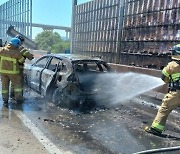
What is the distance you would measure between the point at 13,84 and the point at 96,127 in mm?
3008

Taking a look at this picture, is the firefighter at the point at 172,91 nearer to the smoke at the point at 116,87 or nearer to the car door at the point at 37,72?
the smoke at the point at 116,87

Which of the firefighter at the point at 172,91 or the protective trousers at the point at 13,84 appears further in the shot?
the protective trousers at the point at 13,84

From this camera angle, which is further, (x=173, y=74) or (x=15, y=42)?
(x=15, y=42)

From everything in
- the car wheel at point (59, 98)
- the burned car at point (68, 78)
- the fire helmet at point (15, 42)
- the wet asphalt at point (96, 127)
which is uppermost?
the fire helmet at point (15, 42)

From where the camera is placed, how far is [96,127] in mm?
5449

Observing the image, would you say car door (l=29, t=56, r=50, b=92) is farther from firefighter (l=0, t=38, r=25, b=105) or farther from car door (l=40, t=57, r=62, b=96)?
firefighter (l=0, t=38, r=25, b=105)

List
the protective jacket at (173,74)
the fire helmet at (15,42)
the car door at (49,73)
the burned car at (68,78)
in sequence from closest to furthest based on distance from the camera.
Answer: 1. the protective jacket at (173,74)
2. the burned car at (68,78)
3. the fire helmet at (15,42)
4. the car door at (49,73)

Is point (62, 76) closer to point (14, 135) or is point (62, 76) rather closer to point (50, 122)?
point (50, 122)

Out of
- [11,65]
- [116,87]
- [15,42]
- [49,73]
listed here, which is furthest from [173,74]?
[11,65]

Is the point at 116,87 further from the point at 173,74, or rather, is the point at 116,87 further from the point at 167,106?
the point at 173,74

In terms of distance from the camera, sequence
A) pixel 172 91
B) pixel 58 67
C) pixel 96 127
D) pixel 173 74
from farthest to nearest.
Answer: pixel 58 67, pixel 96 127, pixel 172 91, pixel 173 74

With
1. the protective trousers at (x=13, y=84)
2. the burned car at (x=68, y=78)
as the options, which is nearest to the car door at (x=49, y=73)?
the burned car at (x=68, y=78)

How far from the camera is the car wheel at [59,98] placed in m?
6.82

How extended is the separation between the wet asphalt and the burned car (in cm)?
28
